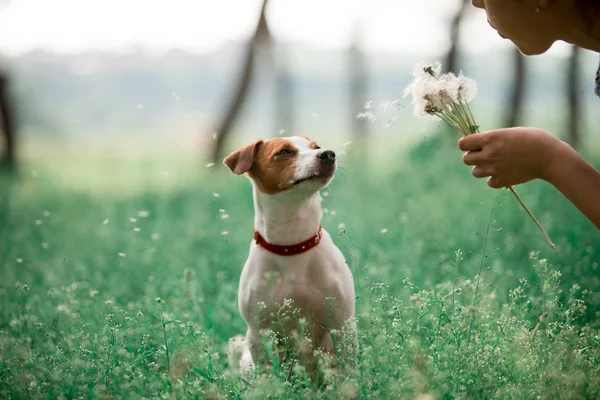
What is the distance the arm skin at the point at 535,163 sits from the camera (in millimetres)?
2203

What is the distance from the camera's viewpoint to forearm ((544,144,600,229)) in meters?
2.18

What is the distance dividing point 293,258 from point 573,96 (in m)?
8.60

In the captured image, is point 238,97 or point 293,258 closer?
point 293,258

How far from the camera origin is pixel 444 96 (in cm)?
271

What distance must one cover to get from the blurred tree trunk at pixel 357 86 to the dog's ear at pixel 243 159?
6.34 metres

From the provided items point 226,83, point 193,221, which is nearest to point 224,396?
point 193,221

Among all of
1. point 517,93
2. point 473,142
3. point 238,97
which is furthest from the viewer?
point 517,93

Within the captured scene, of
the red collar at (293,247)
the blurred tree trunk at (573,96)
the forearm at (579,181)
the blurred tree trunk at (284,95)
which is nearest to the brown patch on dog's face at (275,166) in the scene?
A: the red collar at (293,247)

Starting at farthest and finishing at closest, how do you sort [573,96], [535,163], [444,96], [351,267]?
1. [573,96]
2. [351,267]
3. [444,96]
4. [535,163]

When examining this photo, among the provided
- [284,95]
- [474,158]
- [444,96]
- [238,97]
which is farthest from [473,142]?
[284,95]

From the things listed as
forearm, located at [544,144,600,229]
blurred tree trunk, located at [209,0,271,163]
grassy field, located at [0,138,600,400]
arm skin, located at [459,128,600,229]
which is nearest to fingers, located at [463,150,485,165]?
arm skin, located at [459,128,600,229]

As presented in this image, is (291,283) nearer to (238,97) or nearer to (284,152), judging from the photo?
(284,152)

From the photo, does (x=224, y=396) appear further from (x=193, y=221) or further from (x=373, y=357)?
(x=193, y=221)

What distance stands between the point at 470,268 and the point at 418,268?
1.49 ft
